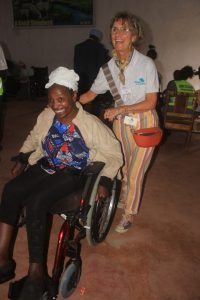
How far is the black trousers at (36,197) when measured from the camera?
153 cm

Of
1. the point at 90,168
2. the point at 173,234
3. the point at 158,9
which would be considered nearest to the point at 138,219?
the point at 173,234

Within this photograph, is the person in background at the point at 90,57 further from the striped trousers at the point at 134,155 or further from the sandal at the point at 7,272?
the sandal at the point at 7,272

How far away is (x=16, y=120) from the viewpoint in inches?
212

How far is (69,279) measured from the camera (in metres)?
1.58

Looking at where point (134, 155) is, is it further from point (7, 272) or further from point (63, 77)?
point (7, 272)

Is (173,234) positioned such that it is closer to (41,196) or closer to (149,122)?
(149,122)

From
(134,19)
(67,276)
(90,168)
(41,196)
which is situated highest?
(134,19)

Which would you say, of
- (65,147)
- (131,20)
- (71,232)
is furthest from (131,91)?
(71,232)

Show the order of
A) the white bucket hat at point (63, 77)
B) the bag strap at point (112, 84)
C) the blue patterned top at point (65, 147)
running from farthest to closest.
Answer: the bag strap at point (112, 84) < the blue patterned top at point (65, 147) < the white bucket hat at point (63, 77)

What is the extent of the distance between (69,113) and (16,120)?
12.7ft

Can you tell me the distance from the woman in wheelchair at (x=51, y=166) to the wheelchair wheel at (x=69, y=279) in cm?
10

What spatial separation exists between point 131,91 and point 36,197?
92 centimetres

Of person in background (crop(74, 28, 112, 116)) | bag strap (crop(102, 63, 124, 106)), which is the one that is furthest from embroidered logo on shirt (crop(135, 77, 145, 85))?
person in background (crop(74, 28, 112, 116))

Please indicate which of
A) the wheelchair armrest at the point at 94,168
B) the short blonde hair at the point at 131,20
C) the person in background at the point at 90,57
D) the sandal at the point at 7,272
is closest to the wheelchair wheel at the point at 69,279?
the sandal at the point at 7,272
